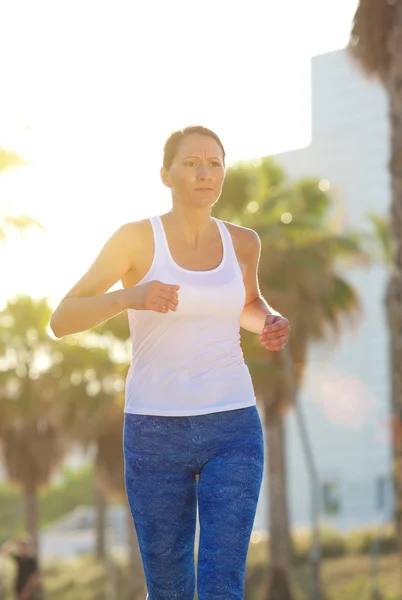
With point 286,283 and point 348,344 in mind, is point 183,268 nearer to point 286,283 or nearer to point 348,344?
point 286,283

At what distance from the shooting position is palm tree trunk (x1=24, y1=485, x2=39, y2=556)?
3394cm

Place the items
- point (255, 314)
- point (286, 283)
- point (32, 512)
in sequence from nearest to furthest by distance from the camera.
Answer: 1. point (255, 314)
2. point (286, 283)
3. point (32, 512)

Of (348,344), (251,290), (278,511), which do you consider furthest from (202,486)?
(348,344)

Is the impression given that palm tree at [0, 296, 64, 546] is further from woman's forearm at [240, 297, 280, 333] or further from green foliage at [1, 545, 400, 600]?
woman's forearm at [240, 297, 280, 333]

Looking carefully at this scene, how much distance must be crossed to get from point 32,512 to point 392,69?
68.7 ft

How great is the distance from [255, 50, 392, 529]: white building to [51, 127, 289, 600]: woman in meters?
63.0

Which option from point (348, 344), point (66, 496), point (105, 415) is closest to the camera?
point (105, 415)

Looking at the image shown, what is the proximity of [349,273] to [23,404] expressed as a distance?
131 ft

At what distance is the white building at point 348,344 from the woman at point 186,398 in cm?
6302

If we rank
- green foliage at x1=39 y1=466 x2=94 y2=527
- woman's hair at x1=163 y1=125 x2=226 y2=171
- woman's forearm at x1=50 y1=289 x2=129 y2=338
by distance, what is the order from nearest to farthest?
woman's forearm at x1=50 y1=289 x2=129 y2=338
woman's hair at x1=163 y1=125 x2=226 y2=171
green foliage at x1=39 y1=466 x2=94 y2=527

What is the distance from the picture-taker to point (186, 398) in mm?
3986

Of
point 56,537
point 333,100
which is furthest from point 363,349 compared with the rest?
point 56,537

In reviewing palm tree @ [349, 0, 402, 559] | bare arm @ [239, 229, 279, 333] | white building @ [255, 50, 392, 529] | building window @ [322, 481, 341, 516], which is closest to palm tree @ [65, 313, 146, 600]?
palm tree @ [349, 0, 402, 559]

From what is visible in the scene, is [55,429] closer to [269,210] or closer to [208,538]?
[269,210]
